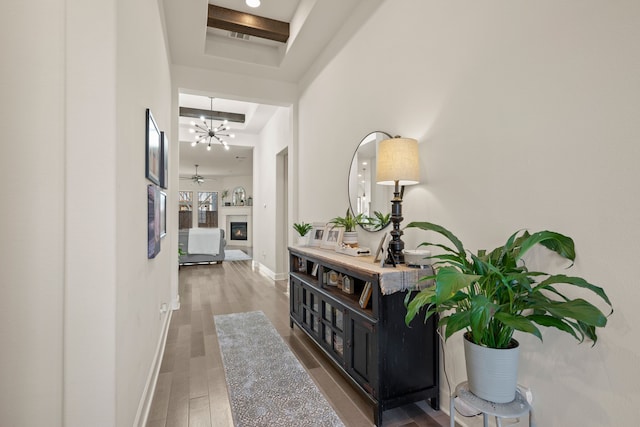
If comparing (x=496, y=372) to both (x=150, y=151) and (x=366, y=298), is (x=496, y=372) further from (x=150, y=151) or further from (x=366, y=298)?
(x=150, y=151)

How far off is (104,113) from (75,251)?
0.54 meters

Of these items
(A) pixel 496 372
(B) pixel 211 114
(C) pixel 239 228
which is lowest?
(A) pixel 496 372

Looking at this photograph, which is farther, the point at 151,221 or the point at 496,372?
the point at 151,221

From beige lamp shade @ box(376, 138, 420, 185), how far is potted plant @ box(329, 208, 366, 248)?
0.83m

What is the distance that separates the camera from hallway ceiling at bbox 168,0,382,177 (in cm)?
302

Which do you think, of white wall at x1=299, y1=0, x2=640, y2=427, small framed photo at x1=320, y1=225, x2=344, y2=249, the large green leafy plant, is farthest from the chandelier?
the large green leafy plant

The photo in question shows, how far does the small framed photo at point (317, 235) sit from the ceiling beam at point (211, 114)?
3974 mm

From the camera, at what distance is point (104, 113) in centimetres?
121

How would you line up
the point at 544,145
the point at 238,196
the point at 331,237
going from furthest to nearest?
the point at 238,196 → the point at 331,237 → the point at 544,145

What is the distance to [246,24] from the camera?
11.4 ft

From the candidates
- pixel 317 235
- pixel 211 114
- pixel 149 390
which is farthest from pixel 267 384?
pixel 211 114

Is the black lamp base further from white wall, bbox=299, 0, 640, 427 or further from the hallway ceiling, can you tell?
the hallway ceiling

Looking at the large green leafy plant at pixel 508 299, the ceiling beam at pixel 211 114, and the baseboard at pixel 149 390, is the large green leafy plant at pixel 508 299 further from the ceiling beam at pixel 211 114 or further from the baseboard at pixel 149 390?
the ceiling beam at pixel 211 114

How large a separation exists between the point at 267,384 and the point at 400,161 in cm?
180
